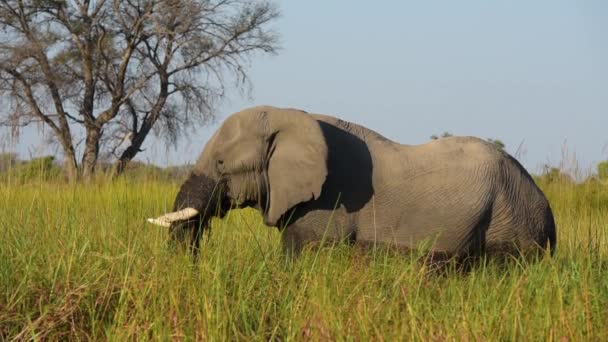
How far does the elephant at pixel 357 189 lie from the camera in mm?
5105

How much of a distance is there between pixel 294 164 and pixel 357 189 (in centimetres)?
37

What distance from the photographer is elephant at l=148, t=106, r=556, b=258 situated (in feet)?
16.8

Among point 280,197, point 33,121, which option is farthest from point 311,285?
point 33,121

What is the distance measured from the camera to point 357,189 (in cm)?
518

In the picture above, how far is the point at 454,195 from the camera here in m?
5.16

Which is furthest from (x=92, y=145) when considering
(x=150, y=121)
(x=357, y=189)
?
(x=357, y=189)

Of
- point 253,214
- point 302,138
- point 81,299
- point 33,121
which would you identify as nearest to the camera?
point 81,299

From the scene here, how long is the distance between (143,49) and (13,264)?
22.2m

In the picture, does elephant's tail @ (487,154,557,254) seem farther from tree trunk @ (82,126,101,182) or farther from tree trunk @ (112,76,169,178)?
tree trunk @ (112,76,169,178)

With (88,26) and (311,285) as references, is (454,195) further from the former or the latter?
(88,26)

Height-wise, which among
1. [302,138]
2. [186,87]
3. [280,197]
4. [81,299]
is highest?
[186,87]

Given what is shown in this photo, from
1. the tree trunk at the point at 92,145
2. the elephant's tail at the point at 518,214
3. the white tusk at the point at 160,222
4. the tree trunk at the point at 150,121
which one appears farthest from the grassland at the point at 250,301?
the tree trunk at the point at 150,121

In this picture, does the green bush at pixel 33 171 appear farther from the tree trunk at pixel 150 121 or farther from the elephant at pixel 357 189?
the tree trunk at pixel 150 121

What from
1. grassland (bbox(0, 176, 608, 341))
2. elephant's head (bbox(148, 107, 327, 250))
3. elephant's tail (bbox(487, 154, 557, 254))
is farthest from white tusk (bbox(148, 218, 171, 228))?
elephant's tail (bbox(487, 154, 557, 254))
